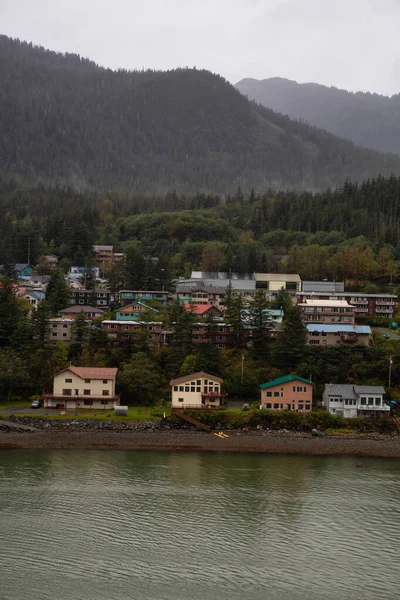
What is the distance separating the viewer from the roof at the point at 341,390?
91.9 ft

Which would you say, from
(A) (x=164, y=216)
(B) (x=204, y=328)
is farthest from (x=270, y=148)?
(B) (x=204, y=328)

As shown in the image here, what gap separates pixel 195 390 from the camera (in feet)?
94.4

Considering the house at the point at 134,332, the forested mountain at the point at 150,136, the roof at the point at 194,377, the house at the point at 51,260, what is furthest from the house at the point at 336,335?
the forested mountain at the point at 150,136

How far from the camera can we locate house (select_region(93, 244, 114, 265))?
183 feet

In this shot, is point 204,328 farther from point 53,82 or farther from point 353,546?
point 53,82

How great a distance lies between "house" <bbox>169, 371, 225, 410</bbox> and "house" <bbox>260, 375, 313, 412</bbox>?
6.24ft

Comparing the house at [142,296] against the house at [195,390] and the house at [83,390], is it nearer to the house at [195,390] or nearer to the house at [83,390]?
the house at [83,390]

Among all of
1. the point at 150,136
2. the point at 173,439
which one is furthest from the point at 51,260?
the point at 150,136

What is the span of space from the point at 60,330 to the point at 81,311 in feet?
8.09

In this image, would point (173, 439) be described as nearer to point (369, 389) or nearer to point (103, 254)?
point (369, 389)

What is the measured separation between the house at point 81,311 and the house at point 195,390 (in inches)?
390

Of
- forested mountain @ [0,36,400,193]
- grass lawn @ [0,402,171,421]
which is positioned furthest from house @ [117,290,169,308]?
forested mountain @ [0,36,400,193]

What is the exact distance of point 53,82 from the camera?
513 feet

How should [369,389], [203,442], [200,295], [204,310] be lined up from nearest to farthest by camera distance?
[203,442] < [369,389] < [204,310] < [200,295]
